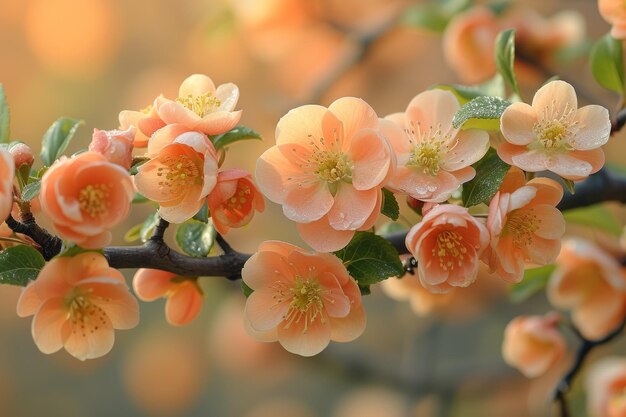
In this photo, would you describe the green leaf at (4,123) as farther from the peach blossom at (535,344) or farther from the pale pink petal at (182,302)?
the peach blossom at (535,344)

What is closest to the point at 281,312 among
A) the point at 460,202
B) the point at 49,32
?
the point at 460,202

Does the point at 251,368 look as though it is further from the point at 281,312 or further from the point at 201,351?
the point at 281,312

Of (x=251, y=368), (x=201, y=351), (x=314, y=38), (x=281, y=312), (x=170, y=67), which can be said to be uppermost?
(x=281, y=312)

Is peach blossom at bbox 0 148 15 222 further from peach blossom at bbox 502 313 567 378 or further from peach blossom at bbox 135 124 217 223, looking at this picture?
peach blossom at bbox 502 313 567 378

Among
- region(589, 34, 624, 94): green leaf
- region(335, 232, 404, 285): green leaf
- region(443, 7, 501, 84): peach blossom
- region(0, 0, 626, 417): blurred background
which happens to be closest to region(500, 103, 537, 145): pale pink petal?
region(335, 232, 404, 285): green leaf

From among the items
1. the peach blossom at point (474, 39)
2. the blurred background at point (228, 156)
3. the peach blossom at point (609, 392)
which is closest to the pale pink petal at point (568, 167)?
the peach blossom at point (609, 392)

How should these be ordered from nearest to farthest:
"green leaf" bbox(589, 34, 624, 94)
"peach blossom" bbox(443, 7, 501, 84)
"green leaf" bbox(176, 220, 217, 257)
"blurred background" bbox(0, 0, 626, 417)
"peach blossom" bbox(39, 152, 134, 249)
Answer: "peach blossom" bbox(39, 152, 134, 249) → "green leaf" bbox(176, 220, 217, 257) → "green leaf" bbox(589, 34, 624, 94) → "peach blossom" bbox(443, 7, 501, 84) → "blurred background" bbox(0, 0, 626, 417)
